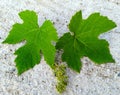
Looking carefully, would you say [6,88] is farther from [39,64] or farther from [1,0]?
[1,0]

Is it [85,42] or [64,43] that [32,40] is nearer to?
[64,43]

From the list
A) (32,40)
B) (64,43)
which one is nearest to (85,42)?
(64,43)

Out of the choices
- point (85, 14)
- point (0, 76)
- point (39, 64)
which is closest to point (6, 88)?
point (0, 76)

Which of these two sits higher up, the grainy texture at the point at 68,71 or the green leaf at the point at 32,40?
the green leaf at the point at 32,40

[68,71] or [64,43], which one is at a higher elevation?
[64,43]
